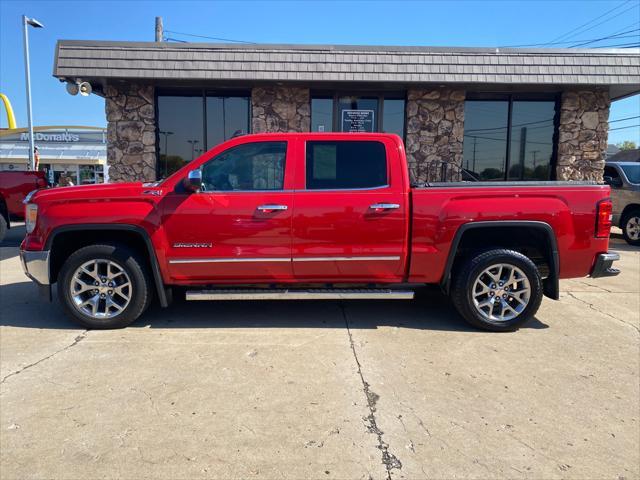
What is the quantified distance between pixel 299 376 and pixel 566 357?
7.84 feet

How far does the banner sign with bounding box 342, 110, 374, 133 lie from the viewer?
9680mm

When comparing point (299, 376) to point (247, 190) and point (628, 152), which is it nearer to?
point (247, 190)

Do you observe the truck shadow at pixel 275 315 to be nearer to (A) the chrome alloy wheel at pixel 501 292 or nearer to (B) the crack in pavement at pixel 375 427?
(A) the chrome alloy wheel at pixel 501 292

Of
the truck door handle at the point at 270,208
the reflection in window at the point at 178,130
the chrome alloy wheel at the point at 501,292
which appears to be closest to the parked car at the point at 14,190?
the reflection in window at the point at 178,130

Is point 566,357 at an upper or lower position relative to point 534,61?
lower

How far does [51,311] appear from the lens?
5199mm

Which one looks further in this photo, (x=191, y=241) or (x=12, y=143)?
(x=12, y=143)

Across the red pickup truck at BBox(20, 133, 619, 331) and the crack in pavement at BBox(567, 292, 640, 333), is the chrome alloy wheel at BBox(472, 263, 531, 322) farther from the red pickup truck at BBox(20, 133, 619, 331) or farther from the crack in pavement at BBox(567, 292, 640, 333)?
the crack in pavement at BBox(567, 292, 640, 333)

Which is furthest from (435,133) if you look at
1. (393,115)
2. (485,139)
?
(485,139)

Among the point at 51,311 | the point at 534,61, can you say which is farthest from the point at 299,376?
the point at 534,61

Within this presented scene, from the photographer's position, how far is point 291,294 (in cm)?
453

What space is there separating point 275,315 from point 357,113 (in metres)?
5.99

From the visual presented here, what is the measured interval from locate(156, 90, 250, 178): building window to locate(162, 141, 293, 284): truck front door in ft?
17.5

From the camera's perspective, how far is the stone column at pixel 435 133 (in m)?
9.44
